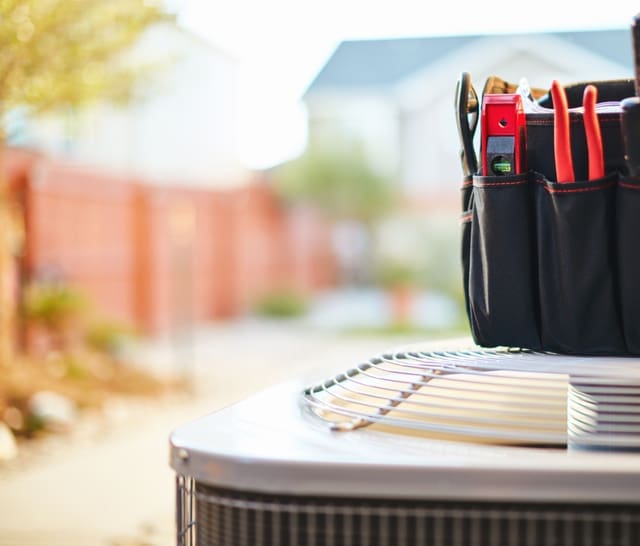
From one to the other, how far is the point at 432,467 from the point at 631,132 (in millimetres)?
577

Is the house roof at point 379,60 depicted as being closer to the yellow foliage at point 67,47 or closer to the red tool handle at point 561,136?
the yellow foliage at point 67,47

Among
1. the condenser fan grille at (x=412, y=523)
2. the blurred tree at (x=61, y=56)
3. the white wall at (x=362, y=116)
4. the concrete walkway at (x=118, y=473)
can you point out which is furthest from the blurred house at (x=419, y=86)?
the condenser fan grille at (x=412, y=523)

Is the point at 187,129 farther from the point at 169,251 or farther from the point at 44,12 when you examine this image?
the point at 44,12

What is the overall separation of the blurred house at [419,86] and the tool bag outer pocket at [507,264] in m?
14.4

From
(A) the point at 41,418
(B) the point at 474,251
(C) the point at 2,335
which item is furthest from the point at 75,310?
(B) the point at 474,251

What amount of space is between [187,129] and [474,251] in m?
14.1

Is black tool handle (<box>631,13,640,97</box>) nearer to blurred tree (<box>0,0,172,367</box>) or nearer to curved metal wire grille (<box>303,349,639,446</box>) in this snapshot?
curved metal wire grille (<box>303,349,639,446</box>)

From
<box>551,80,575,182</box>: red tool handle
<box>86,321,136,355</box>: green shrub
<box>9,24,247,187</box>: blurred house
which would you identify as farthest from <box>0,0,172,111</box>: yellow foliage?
<box>9,24,247,187</box>: blurred house

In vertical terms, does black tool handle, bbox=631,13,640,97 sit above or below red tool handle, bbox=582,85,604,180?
above

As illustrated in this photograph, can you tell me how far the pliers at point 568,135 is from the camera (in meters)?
1.28

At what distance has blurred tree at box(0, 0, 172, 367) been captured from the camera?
402 cm

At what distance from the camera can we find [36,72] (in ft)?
14.2

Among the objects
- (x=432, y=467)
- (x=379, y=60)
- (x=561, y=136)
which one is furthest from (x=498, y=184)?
(x=379, y=60)

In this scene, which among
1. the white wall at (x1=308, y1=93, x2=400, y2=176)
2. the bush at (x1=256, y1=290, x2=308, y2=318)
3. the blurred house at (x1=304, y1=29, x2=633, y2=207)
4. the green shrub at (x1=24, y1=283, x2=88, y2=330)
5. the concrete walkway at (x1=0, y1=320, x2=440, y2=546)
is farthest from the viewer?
the white wall at (x1=308, y1=93, x2=400, y2=176)
